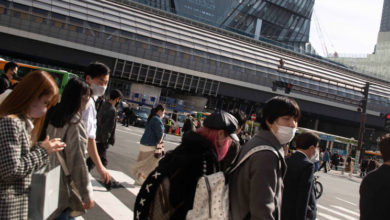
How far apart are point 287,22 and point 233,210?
9777 cm

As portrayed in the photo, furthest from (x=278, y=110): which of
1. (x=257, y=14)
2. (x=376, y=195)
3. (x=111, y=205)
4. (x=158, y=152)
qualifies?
(x=257, y=14)

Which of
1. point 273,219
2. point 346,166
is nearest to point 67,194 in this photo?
point 273,219

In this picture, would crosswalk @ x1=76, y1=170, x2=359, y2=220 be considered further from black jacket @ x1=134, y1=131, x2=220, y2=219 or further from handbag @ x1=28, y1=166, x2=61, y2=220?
black jacket @ x1=134, y1=131, x2=220, y2=219

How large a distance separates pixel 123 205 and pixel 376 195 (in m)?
4.46

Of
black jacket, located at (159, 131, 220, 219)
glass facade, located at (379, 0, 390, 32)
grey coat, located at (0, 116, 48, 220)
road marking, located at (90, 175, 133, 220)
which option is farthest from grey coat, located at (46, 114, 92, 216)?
glass facade, located at (379, 0, 390, 32)

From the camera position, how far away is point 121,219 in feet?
19.2

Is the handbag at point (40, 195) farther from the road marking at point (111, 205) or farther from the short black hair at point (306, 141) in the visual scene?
the road marking at point (111, 205)

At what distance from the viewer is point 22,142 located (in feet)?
7.62

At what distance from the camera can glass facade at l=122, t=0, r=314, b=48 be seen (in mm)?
81000

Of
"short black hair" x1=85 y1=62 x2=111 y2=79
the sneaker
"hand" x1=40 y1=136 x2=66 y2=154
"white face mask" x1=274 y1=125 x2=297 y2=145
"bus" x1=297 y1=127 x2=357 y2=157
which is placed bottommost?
the sneaker

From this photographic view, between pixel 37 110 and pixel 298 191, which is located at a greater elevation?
pixel 37 110

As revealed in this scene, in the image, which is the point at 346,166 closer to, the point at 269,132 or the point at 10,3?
the point at 269,132

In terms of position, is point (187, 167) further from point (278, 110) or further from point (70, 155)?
Result: point (70, 155)

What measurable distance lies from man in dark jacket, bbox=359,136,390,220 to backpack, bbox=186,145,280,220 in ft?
4.77
